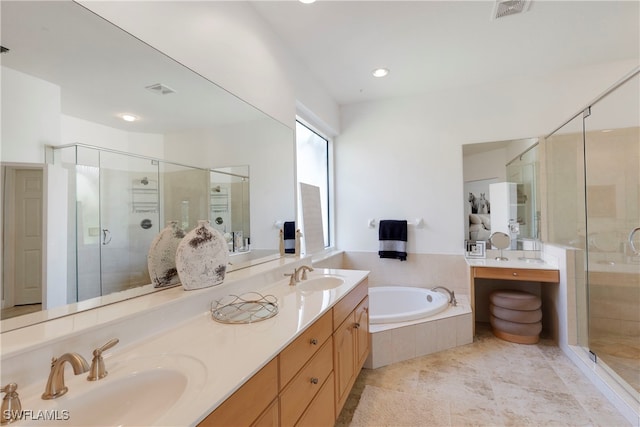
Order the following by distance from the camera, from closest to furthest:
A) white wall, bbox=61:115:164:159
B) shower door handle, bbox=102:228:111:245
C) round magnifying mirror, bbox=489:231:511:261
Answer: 1. white wall, bbox=61:115:164:159
2. shower door handle, bbox=102:228:111:245
3. round magnifying mirror, bbox=489:231:511:261

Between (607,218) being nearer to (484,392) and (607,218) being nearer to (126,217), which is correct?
(484,392)

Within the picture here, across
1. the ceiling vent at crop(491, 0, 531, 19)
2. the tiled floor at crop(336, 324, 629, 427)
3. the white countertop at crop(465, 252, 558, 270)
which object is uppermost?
the ceiling vent at crop(491, 0, 531, 19)

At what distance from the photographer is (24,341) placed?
773 mm

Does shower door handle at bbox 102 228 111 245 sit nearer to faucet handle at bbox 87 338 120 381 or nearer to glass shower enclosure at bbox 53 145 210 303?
glass shower enclosure at bbox 53 145 210 303

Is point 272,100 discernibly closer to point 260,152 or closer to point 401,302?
point 260,152

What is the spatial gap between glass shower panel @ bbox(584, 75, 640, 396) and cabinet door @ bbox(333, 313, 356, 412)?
204cm

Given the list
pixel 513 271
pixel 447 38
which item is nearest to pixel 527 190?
pixel 513 271

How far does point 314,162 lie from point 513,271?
231 cm

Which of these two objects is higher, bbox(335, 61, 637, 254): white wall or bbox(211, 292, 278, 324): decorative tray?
bbox(335, 61, 637, 254): white wall

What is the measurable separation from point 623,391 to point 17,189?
10.5ft

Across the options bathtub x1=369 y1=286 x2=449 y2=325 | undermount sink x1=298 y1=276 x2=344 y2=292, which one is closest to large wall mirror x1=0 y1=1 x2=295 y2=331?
undermount sink x1=298 y1=276 x2=344 y2=292

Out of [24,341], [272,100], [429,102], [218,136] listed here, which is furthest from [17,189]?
[429,102]

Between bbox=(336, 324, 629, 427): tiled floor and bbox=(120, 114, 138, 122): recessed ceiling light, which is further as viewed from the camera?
bbox=(336, 324, 629, 427): tiled floor

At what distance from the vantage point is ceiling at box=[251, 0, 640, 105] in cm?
200
